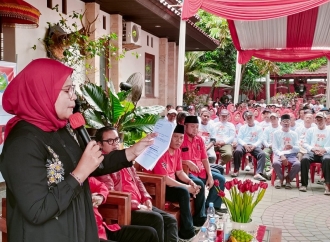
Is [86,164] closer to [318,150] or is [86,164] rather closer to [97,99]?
[97,99]

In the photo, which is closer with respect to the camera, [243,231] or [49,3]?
[243,231]

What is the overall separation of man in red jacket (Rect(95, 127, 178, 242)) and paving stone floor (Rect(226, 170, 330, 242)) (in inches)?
67.5

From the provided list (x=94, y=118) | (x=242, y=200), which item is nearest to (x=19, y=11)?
(x=94, y=118)

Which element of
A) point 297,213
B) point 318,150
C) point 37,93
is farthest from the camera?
point 318,150

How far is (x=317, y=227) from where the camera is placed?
493 cm

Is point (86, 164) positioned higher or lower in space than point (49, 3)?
lower

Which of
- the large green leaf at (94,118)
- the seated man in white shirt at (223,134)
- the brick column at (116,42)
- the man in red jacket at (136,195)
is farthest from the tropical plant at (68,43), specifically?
the man in red jacket at (136,195)

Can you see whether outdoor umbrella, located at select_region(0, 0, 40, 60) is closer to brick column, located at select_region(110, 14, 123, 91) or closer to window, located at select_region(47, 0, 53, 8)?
window, located at select_region(47, 0, 53, 8)

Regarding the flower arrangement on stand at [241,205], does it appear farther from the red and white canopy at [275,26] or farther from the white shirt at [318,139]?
the white shirt at [318,139]

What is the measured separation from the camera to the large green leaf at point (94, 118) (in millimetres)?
4648

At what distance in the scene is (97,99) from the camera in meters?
4.79

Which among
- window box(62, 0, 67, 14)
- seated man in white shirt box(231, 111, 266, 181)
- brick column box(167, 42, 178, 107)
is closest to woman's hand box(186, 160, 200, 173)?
seated man in white shirt box(231, 111, 266, 181)

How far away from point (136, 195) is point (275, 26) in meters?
8.30

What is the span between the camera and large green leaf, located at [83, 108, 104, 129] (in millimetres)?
4648
